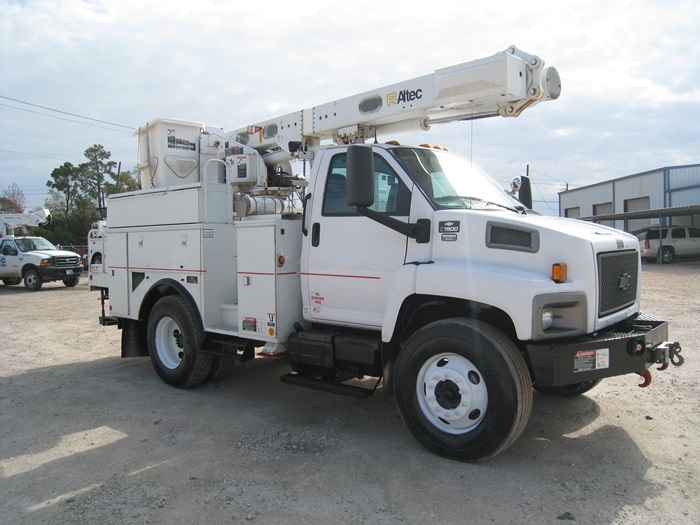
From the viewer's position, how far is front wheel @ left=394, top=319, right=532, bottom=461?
398cm

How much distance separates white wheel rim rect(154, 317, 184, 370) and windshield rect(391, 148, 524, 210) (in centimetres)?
364

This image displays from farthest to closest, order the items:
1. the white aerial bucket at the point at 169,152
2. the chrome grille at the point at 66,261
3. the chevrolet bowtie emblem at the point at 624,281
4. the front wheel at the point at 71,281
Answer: the front wheel at the point at 71,281
the chrome grille at the point at 66,261
the white aerial bucket at the point at 169,152
the chevrolet bowtie emblem at the point at 624,281

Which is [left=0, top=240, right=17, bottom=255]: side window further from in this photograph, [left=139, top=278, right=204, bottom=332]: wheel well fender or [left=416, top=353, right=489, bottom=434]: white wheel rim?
[left=416, top=353, right=489, bottom=434]: white wheel rim

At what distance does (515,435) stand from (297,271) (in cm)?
260

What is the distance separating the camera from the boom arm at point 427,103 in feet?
16.1

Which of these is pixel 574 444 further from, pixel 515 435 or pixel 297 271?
pixel 297 271

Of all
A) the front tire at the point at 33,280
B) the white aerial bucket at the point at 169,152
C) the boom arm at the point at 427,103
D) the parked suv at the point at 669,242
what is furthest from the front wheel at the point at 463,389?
the parked suv at the point at 669,242

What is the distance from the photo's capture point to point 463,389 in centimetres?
420

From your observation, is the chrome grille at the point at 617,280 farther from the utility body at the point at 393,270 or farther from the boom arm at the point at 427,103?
the boom arm at the point at 427,103

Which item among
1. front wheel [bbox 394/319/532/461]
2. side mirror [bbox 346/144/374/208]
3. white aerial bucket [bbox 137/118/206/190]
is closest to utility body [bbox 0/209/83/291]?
white aerial bucket [bbox 137/118/206/190]

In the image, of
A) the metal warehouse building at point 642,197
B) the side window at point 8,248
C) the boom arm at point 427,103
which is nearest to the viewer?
the boom arm at point 427,103

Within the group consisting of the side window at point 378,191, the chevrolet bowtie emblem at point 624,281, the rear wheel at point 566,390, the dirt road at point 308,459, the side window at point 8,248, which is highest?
the side window at point 378,191

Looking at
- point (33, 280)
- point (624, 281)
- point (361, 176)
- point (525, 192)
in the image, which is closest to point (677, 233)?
point (525, 192)

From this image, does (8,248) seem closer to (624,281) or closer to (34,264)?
(34,264)
